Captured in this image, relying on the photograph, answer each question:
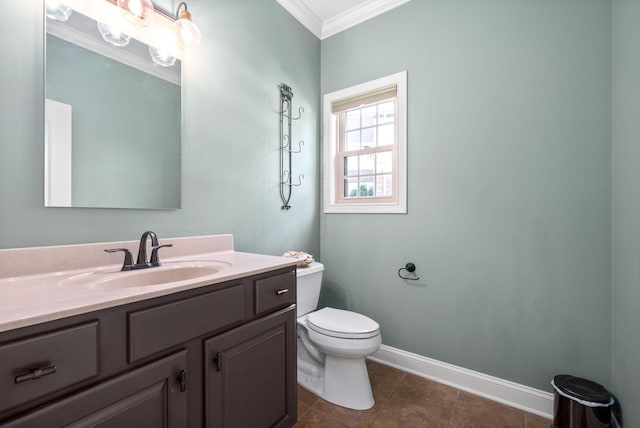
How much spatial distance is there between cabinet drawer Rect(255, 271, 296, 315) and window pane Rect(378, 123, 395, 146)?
4.57ft

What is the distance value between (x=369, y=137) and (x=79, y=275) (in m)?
2.04

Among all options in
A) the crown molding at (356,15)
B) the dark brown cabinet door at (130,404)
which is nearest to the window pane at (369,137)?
the crown molding at (356,15)

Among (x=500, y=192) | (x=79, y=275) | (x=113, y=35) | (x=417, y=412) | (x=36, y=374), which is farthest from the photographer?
(x=500, y=192)

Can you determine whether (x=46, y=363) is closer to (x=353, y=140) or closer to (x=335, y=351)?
(x=335, y=351)

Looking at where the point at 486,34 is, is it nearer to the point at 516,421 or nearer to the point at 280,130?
the point at 280,130

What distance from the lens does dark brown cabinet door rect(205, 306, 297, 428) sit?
0.98 metres

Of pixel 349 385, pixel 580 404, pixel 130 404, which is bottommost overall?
pixel 349 385

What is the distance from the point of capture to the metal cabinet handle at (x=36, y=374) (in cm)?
59

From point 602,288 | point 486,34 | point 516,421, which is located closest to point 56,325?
point 516,421

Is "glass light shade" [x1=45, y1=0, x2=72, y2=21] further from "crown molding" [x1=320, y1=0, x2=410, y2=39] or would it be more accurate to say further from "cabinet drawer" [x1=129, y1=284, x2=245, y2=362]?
"crown molding" [x1=320, y1=0, x2=410, y2=39]

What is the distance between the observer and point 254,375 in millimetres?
1128

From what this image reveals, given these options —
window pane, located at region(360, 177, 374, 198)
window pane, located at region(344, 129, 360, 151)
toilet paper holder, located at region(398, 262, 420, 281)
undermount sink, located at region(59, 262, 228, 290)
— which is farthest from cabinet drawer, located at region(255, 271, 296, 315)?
window pane, located at region(344, 129, 360, 151)

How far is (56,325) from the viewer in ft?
2.11

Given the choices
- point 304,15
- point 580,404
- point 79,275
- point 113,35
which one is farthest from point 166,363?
point 304,15
